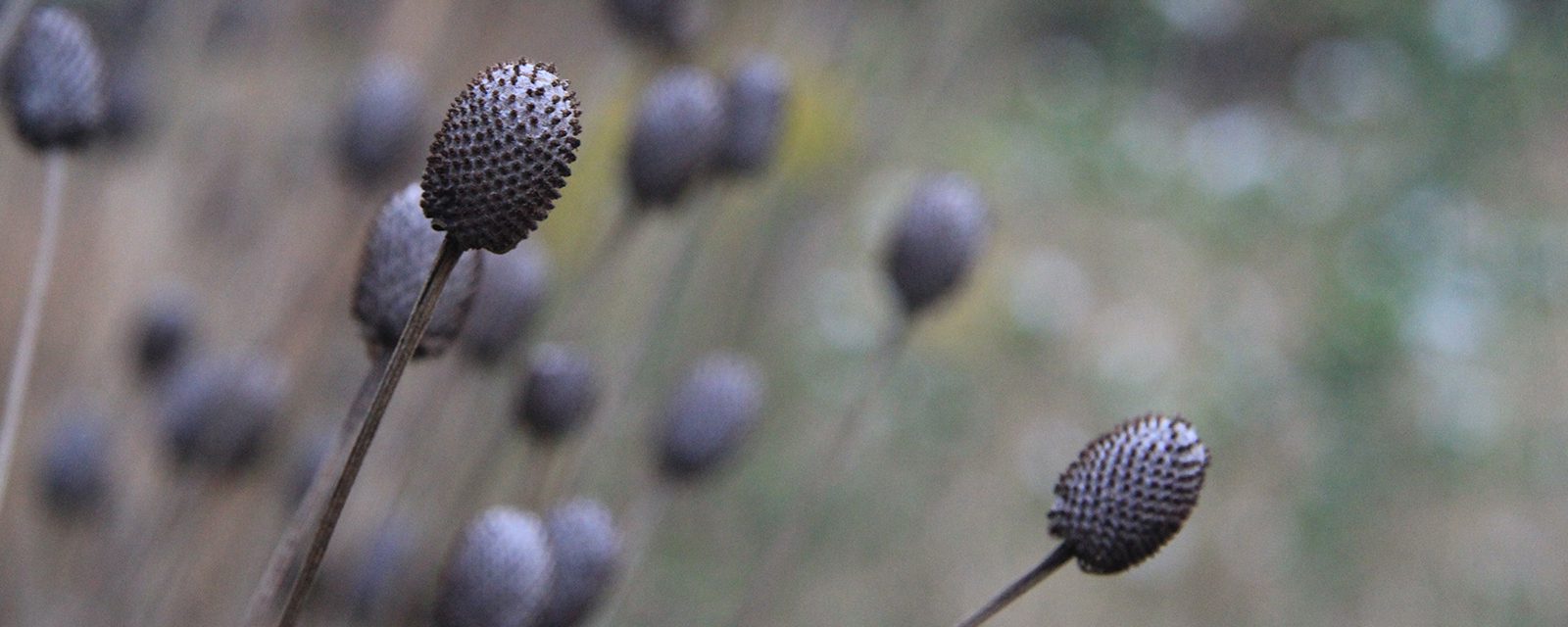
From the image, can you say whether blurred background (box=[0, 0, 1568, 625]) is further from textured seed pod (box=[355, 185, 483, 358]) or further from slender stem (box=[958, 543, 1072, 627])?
slender stem (box=[958, 543, 1072, 627])

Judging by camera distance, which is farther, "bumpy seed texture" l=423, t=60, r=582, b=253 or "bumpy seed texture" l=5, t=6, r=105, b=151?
"bumpy seed texture" l=5, t=6, r=105, b=151

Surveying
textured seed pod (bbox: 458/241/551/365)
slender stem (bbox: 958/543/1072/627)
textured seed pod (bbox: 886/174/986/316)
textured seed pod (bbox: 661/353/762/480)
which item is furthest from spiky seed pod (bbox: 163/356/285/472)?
slender stem (bbox: 958/543/1072/627)

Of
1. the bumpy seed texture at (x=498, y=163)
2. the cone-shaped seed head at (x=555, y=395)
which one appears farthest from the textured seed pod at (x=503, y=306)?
the bumpy seed texture at (x=498, y=163)

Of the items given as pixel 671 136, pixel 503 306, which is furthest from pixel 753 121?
pixel 503 306

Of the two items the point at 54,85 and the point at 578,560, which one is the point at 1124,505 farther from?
the point at 54,85

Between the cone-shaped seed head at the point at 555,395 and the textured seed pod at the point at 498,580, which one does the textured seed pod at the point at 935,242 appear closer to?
the cone-shaped seed head at the point at 555,395
